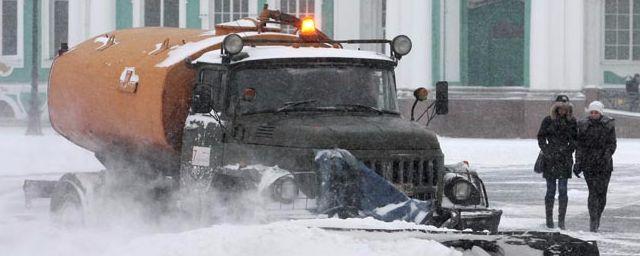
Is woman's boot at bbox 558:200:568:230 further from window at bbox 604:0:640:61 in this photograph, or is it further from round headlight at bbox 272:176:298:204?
window at bbox 604:0:640:61

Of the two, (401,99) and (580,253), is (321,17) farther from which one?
(580,253)

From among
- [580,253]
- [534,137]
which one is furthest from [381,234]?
[534,137]

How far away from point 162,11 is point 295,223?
101 ft

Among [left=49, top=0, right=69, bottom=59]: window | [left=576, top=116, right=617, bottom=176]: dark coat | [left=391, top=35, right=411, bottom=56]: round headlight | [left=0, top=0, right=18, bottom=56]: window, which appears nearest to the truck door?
[left=391, top=35, right=411, bottom=56]: round headlight

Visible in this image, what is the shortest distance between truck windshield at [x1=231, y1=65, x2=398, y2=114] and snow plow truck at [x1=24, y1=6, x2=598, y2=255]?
0.01 meters

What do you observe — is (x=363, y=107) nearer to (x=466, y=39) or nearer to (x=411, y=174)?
(x=411, y=174)

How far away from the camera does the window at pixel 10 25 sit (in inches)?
1553

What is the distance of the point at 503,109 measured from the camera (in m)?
34.8

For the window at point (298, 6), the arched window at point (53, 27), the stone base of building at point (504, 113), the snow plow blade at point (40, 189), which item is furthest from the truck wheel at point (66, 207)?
the arched window at point (53, 27)

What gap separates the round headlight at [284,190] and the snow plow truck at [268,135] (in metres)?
0.01

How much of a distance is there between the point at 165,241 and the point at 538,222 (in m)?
9.09

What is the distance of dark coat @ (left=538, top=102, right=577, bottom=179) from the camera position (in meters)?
15.8

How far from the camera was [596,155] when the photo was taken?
15.6 metres

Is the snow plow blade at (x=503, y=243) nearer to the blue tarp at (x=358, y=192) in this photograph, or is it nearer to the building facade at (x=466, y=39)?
the blue tarp at (x=358, y=192)
